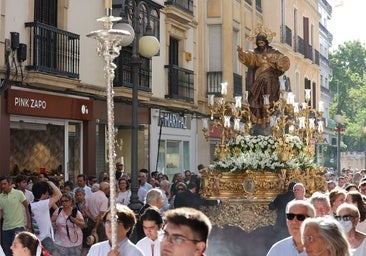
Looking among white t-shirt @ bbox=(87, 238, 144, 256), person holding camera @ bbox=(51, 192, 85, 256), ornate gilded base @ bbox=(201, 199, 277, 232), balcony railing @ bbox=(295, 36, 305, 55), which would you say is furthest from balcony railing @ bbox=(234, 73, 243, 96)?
white t-shirt @ bbox=(87, 238, 144, 256)

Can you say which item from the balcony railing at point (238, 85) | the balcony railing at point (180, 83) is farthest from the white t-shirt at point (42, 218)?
the balcony railing at point (238, 85)

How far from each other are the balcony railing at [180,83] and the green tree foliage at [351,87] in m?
42.4

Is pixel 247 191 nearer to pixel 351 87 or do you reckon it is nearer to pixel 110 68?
pixel 110 68

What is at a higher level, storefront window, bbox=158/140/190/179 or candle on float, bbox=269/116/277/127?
candle on float, bbox=269/116/277/127

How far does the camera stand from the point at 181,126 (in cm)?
2914

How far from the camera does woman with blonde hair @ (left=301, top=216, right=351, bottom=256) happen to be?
5.09 metres

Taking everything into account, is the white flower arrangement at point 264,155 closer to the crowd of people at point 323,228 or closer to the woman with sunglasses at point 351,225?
the crowd of people at point 323,228

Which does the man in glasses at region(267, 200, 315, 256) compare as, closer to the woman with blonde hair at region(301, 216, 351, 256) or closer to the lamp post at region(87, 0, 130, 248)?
Answer: the lamp post at region(87, 0, 130, 248)

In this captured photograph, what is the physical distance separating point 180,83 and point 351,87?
51.7m

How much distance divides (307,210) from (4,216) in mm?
7132

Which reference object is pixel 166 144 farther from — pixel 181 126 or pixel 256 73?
pixel 256 73

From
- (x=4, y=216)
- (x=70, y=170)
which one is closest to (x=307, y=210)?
(x=4, y=216)

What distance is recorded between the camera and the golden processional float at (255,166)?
14750 millimetres

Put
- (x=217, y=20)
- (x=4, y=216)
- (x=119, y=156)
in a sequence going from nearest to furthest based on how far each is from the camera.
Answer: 1. (x=4, y=216)
2. (x=119, y=156)
3. (x=217, y=20)
